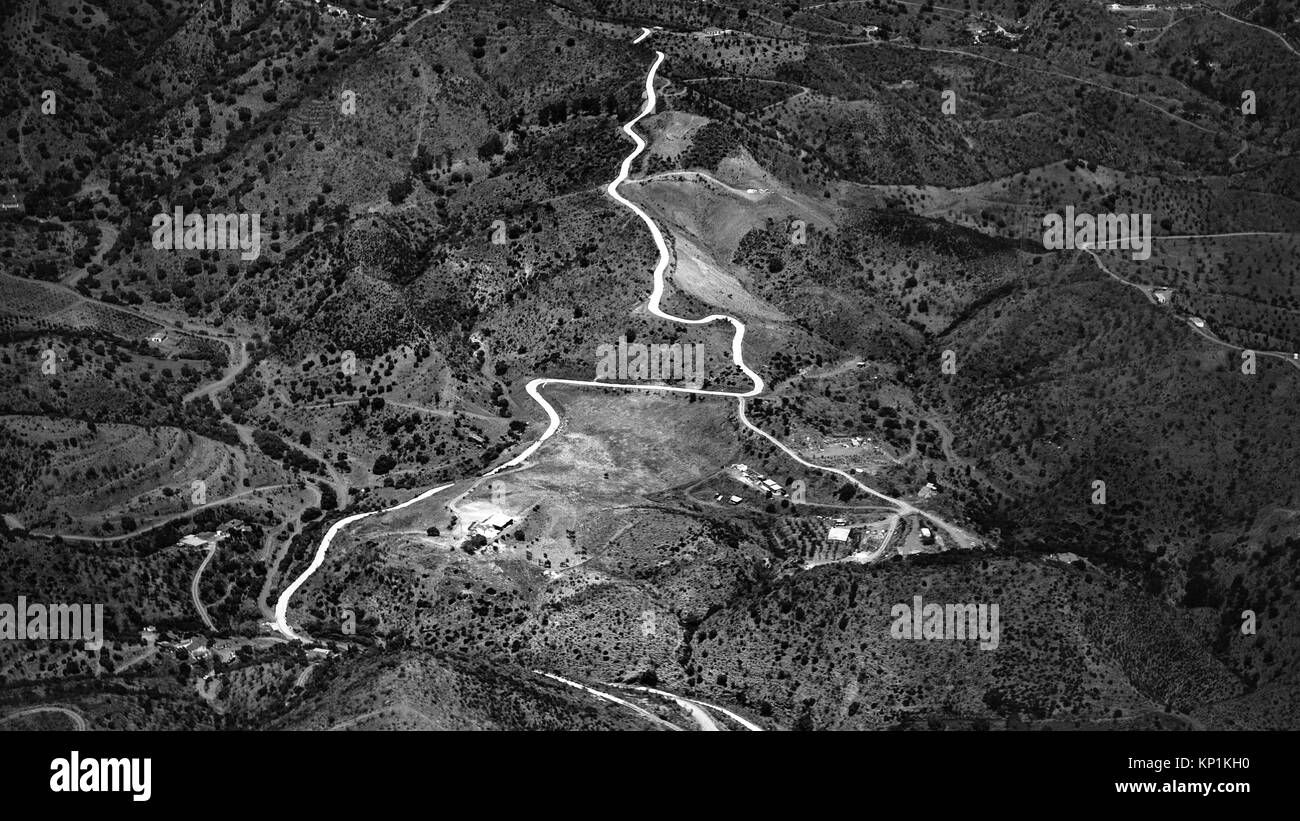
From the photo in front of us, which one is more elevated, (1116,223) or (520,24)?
(520,24)

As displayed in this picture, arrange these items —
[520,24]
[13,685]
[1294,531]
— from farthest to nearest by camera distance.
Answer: [520,24] → [1294,531] → [13,685]

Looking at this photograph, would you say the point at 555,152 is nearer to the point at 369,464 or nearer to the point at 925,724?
the point at 369,464

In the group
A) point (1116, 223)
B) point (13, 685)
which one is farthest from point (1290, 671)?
point (13, 685)

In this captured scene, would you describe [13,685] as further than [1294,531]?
No

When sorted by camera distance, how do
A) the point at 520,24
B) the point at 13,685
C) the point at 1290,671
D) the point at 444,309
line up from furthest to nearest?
1. the point at 520,24
2. the point at 444,309
3. the point at 1290,671
4. the point at 13,685

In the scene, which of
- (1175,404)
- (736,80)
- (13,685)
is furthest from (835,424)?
(13,685)

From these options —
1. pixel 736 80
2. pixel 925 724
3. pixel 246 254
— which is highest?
pixel 736 80

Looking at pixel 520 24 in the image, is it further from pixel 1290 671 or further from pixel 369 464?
pixel 1290 671

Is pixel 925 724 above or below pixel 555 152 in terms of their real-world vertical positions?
below

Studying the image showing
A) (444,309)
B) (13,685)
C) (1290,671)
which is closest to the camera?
(13,685)
